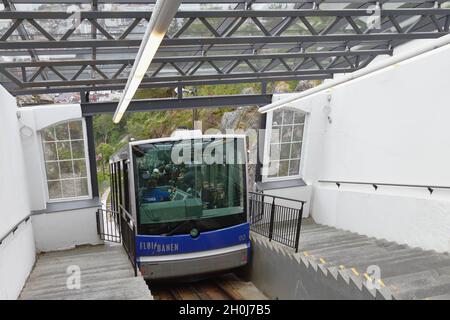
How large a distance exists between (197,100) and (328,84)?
361 centimetres

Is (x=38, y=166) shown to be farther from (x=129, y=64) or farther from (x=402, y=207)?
(x=402, y=207)

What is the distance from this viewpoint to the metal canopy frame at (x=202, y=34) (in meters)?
3.74

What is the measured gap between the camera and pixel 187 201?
5.60 metres

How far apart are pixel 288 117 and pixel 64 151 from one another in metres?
5.73

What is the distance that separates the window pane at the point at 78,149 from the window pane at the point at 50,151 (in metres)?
0.40

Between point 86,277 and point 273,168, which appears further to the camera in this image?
point 273,168

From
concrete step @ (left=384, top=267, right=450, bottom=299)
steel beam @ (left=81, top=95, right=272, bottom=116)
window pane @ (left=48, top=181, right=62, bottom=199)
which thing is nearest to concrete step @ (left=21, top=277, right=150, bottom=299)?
concrete step @ (left=384, top=267, right=450, bottom=299)

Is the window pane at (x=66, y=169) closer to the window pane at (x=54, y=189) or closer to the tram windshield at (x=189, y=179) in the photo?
the window pane at (x=54, y=189)

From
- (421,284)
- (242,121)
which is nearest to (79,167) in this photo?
(421,284)

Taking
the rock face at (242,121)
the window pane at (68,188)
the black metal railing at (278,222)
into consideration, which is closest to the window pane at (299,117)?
the black metal railing at (278,222)

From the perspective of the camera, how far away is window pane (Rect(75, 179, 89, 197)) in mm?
7730

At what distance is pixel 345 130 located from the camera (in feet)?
25.1

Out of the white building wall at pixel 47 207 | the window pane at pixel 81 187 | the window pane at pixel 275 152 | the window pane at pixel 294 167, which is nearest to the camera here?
the white building wall at pixel 47 207

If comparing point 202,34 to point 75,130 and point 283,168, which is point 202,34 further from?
point 283,168
